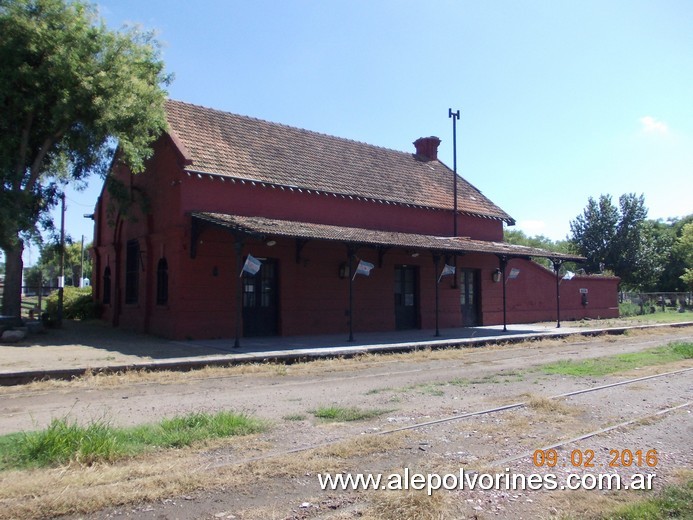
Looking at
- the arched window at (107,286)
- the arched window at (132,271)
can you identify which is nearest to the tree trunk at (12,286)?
the arched window at (132,271)

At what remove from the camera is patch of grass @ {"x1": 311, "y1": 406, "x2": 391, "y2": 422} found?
7.46m

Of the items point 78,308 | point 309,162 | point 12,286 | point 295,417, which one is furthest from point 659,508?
point 78,308

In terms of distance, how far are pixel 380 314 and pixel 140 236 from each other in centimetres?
879

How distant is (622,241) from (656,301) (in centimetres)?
570

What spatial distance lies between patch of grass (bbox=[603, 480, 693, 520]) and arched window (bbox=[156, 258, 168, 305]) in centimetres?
1543

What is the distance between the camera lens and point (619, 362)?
13141 millimetres

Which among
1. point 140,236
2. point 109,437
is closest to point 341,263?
point 140,236

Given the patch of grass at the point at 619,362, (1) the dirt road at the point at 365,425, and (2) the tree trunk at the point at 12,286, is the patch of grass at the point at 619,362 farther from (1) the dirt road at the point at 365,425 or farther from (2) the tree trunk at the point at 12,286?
(2) the tree trunk at the point at 12,286

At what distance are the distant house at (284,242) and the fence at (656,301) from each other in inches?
496

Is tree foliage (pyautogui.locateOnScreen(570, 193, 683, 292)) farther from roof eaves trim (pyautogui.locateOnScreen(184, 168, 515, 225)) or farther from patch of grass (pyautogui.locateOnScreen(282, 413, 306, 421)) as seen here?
patch of grass (pyautogui.locateOnScreen(282, 413, 306, 421))

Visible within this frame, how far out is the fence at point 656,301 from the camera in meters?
35.1

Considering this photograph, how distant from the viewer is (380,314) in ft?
69.2

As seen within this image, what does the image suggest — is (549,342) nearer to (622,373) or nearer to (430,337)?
(430,337)

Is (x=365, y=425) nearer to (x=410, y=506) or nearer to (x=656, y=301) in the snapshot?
(x=410, y=506)
